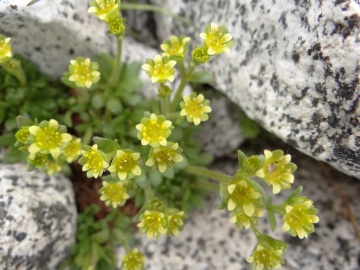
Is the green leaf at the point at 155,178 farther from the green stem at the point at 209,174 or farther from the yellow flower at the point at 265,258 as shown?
the yellow flower at the point at 265,258

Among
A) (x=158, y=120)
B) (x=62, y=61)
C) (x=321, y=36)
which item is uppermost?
(x=321, y=36)

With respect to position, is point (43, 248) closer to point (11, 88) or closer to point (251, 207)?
point (11, 88)

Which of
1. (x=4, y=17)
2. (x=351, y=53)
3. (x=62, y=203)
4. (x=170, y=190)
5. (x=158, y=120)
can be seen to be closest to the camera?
(x=351, y=53)

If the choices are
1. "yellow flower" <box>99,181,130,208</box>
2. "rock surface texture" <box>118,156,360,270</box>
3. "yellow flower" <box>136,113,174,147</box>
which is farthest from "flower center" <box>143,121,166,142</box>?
"rock surface texture" <box>118,156,360,270</box>

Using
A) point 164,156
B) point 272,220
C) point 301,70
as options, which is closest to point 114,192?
point 164,156

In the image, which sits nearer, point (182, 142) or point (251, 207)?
point (251, 207)

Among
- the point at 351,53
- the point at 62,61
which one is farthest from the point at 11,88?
the point at 351,53

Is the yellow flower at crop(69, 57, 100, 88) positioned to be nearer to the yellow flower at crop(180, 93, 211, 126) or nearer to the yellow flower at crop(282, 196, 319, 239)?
the yellow flower at crop(180, 93, 211, 126)
